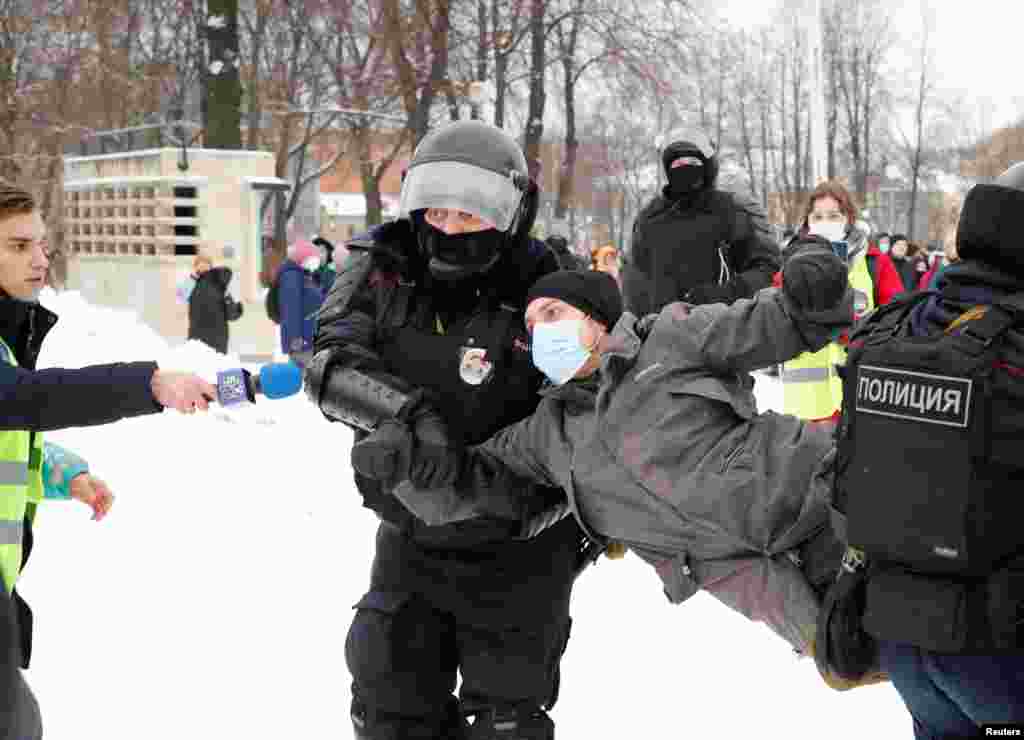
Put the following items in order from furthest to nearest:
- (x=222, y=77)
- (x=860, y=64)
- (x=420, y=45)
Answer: (x=860, y=64), (x=222, y=77), (x=420, y=45)

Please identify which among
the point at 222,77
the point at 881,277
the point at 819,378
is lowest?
the point at 819,378

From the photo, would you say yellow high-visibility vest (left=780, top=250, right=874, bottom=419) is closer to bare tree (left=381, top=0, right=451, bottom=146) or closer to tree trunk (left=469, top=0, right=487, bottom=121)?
bare tree (left=381, top=0, right=451, bottom=146)

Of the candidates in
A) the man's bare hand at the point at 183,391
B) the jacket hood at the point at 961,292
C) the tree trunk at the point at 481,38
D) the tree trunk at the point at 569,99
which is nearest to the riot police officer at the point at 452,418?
the man's bare hand at the point at 183,391

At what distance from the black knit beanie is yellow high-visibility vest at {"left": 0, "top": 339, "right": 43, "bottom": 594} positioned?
123cm

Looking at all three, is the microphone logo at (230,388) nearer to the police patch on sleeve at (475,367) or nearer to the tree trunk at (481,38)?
the police patch on sleeve at (475,367)

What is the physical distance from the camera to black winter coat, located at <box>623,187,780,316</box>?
21.8 ft

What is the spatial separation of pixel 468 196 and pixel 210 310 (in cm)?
1157

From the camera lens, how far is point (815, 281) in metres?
2.59

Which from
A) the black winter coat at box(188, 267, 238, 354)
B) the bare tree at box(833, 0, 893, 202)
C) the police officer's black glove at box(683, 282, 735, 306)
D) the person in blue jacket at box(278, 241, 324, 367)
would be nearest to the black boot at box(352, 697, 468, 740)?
the police officer's black glove at box(683, 282, 735, 306)

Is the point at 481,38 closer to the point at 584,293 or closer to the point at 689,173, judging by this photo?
the point at 689,173

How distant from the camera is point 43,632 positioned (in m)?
5.41

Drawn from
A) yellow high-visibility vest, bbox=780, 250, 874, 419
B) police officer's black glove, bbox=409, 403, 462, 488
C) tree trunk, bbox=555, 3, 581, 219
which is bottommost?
yellow high-visibility vest, bbox=780, 250, 874, 419

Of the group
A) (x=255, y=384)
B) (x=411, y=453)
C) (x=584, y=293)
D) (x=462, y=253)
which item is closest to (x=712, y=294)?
(x=462, y=253)

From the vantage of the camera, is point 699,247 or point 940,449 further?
point 699,247
